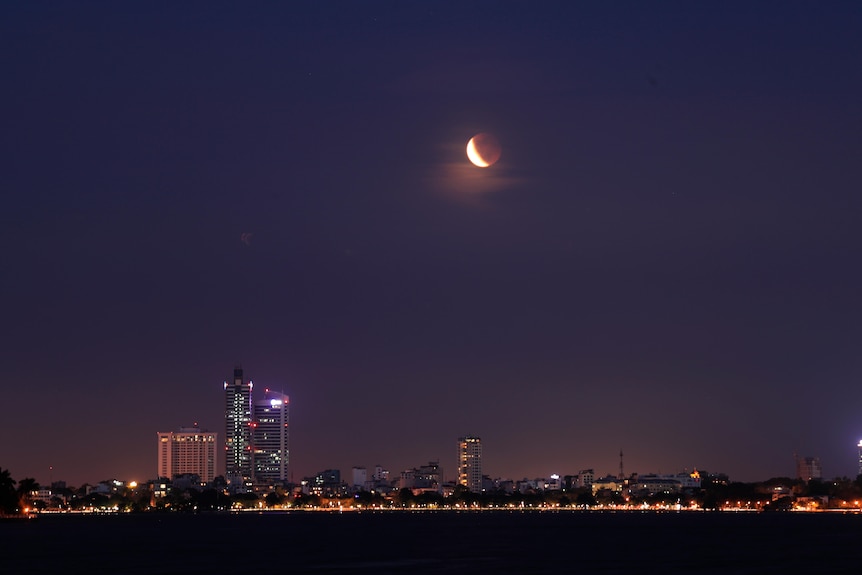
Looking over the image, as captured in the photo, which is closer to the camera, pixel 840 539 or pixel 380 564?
pixel 380 564

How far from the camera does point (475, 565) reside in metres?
114

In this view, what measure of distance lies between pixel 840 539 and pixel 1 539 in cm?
10084

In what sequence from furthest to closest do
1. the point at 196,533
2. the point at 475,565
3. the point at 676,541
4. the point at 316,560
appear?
the point at 196,533 < the point at 676,541 < the point at 316,560 < the point at 475,565

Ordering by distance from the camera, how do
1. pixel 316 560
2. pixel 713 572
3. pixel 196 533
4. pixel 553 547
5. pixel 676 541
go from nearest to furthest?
pixel 713 572, pixel 316 560, pixel 553 547, pixel 676 541, pixel 196 533

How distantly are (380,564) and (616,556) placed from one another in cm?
2593

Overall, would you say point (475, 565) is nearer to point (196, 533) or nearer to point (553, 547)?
point (553, 547)

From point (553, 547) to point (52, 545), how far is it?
55588 mm

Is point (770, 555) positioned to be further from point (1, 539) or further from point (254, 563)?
point (1, 539)

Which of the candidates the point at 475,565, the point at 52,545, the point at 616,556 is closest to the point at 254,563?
the point at 475,565

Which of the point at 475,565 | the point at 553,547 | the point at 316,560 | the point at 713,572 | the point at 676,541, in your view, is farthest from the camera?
the point at 676,541

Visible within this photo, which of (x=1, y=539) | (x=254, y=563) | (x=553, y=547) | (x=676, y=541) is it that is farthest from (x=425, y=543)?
(x=1, y=539)

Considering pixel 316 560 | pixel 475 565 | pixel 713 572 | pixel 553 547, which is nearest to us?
pixel 713 572

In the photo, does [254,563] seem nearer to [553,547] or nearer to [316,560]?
[316,560]

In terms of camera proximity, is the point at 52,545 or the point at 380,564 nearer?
the point at 380,564
